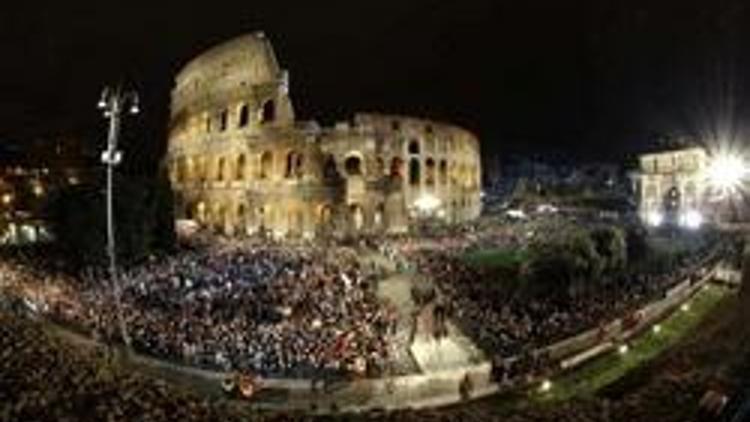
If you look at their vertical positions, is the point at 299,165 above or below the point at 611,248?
above

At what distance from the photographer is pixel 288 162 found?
6581 cm

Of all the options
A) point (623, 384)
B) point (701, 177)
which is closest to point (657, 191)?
point (701, 177)

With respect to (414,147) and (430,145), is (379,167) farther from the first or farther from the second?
(430,145)

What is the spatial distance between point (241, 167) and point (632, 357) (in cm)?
4526

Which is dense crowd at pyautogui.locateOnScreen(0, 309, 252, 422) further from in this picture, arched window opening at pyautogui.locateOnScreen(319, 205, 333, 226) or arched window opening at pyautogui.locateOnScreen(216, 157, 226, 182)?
arched window opening at pyautogui.locateOnScreen(216, 157, 226, 182)

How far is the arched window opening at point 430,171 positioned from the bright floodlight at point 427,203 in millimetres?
1359

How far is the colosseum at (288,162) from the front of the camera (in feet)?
208

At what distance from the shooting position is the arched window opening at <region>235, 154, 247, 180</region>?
69.4 metres

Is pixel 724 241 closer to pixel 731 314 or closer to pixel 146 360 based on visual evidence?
pixel 731 314

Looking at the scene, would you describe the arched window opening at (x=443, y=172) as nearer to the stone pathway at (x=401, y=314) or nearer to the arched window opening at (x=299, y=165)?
the arched window opening at (x=299, y=165)

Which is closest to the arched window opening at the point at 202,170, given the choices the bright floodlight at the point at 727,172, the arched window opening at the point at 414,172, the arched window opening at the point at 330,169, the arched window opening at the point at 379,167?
the arched window opening at the point at 330,169

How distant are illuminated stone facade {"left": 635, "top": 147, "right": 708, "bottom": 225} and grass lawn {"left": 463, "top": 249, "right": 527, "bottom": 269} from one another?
44219 millimetres

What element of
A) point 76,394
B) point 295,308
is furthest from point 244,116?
point 76,394

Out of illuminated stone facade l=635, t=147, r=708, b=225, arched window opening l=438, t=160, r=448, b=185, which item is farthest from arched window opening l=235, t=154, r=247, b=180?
illuminated stone facade l=635, t=147, r=708, b=225
